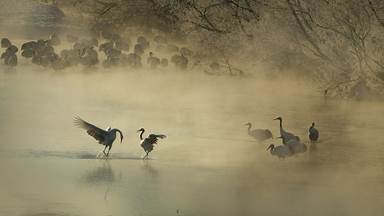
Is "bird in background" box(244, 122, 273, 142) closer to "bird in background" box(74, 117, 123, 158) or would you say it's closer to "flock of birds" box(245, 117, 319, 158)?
"flock of birds" box(245, 117, 319, 158)

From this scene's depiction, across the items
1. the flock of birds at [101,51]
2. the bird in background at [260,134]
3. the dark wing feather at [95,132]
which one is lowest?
the dark wing feather at [95,132]

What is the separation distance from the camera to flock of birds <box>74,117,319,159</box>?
13992 millimetres

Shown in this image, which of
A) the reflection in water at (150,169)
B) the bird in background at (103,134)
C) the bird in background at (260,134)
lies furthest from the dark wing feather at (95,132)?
the bird in background at (260,134)

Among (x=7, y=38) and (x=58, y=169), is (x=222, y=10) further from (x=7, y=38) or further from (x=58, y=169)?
(x=58, y=169)

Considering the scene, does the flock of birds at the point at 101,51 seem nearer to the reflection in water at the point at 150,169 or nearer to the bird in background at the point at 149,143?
the bird in background at the point at 149,143

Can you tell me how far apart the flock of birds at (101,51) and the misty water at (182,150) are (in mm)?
772

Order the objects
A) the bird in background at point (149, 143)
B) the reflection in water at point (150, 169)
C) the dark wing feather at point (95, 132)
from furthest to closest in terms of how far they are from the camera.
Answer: the dark wing feather at point (95, 132) < the bird in background at point (149, 143) < the reflection in water at point (150, 169)

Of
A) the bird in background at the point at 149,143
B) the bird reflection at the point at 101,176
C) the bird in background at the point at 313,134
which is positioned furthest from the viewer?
the bird in background at the point at 313,134

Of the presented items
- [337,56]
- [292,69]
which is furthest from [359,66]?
[292,69]

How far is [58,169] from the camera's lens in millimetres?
12812

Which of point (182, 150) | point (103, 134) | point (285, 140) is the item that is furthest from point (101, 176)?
point (285, 140)

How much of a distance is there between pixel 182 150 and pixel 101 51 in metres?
9.91

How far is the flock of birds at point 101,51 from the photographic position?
2255 centimetres

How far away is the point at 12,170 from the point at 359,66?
8.91 metres
